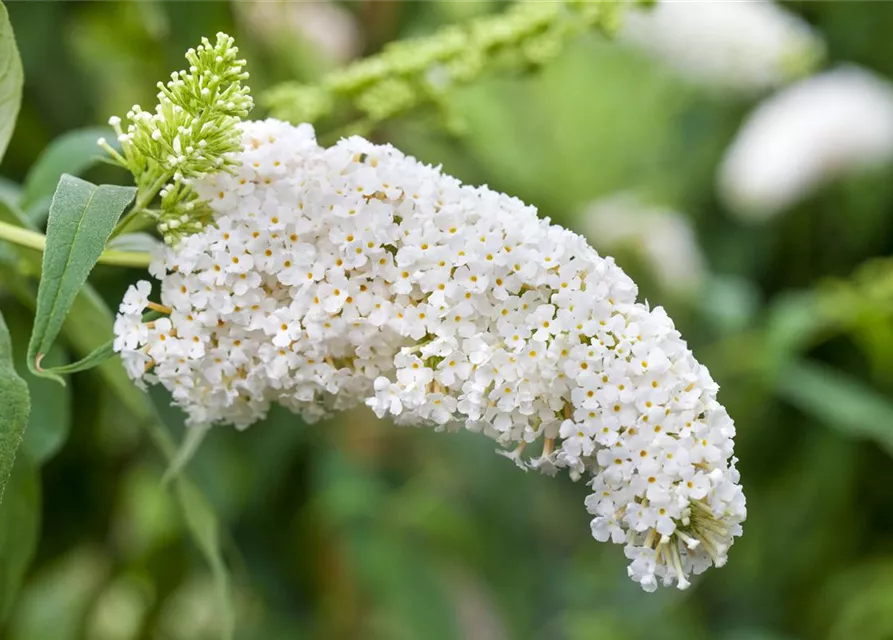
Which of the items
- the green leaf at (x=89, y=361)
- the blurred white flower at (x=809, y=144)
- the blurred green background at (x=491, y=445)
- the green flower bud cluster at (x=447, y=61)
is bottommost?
the blurred green background at (x=491, y=445)

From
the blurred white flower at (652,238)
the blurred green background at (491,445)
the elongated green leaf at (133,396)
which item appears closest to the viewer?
the elongated green leaf at (133,396)

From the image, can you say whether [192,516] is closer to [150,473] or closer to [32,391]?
[32,391]

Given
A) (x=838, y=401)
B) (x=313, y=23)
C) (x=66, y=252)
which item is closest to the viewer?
(x=66, y=252)

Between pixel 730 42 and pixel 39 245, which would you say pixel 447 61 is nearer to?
pixel 39 245

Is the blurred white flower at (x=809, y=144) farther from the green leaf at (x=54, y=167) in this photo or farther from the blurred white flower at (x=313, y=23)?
the green leaf at (x=54, y=167)

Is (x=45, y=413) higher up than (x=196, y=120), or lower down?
lower down

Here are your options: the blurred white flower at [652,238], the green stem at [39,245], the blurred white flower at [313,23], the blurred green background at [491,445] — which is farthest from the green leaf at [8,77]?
the blurred white flower at [652,238]

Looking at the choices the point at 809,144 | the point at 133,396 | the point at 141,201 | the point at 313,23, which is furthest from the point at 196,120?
the point at 809,144
